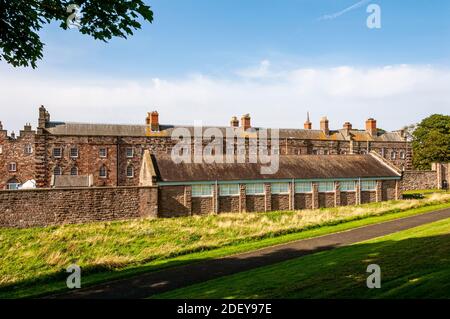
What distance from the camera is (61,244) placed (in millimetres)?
21078

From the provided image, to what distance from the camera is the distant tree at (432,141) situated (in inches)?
2466

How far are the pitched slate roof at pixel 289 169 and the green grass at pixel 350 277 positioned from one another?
18113mm

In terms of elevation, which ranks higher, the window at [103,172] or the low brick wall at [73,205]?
the window at [103,172]

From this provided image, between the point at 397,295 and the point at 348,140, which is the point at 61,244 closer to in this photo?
the point at 397,295

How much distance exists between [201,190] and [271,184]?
21.6ft

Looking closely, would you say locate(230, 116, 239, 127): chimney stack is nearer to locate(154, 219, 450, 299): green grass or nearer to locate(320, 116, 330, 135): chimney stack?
locate(320, 116, 330, 135): chimney stack

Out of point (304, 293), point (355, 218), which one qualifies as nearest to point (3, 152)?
point (355, 218)

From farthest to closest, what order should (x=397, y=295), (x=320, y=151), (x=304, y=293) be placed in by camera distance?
(x=320, y=151)
(x=304, y=293)
(x=397, y=295)

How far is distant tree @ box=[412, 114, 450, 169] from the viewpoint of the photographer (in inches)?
2466

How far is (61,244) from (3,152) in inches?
1373

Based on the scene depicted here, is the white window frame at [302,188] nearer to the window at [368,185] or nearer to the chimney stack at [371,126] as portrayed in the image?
the window at [368,185]

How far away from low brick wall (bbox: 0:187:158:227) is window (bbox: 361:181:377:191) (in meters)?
20.4

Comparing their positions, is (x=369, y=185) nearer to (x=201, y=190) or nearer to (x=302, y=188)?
(x=302, y=188)

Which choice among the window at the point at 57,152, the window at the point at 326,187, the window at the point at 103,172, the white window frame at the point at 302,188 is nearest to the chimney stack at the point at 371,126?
the window at the point at 326,187
